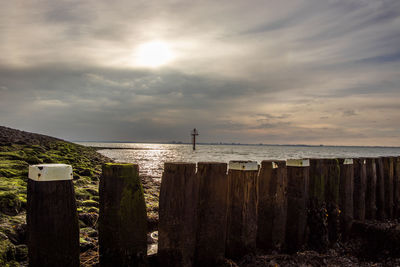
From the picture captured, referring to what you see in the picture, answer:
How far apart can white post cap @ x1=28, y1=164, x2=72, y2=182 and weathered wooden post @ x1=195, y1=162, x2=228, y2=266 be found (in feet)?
4.92

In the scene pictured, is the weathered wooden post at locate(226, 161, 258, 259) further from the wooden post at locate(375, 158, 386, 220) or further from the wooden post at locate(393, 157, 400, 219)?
the wooden post at locate(393, 157, 400, 219)

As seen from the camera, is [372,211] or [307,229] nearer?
[307,229]

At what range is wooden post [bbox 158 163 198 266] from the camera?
11.0 ft

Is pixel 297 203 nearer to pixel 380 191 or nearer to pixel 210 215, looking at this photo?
pixel 210 215

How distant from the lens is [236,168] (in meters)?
3.93

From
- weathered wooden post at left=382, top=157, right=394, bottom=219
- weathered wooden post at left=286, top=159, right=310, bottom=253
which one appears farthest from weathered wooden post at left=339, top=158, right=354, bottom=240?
weathered wooden post at left=382, top=157, right=394, bottom=219

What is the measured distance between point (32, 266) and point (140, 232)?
0.99 metres

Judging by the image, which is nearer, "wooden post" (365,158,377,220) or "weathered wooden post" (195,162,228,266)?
"weathered wooden post" (195,162,228,266)

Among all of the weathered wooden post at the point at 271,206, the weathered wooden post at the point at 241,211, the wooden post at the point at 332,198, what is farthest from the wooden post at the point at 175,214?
the wooden post at the point at 332,198

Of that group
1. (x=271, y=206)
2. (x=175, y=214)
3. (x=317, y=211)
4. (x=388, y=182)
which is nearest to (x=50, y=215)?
(x=175, y=214)

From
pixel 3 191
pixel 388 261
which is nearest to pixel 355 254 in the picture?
pixel 388 261

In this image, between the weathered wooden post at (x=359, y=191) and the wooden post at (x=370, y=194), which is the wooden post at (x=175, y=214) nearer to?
the weathered wooden post at (x=359, y=191)

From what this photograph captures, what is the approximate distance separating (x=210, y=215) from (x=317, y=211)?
2.13 m

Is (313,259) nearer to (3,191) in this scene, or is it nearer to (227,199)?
(227,199)
